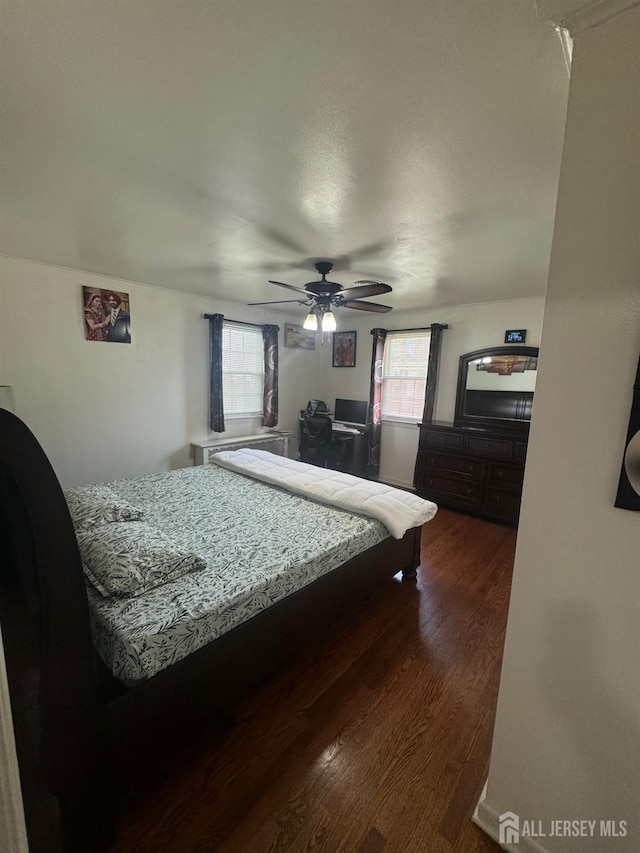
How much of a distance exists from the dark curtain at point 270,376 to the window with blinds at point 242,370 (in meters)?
0.12

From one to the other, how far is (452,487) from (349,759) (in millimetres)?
2974

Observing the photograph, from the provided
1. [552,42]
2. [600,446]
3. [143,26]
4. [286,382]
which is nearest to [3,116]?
[143,26]

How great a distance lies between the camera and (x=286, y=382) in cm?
513

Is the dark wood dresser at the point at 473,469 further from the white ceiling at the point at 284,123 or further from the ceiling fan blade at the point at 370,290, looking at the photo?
the ceiling fan blade at the point at 370,290

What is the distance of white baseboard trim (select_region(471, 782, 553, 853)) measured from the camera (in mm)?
1074

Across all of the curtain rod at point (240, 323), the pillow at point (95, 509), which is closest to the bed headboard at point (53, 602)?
the pillow at point (95, 509)

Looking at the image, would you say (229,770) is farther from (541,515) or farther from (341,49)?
(341,49)

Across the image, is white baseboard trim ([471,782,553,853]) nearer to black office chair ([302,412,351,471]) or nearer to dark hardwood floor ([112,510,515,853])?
dark hardwood floor ([112,510,515,853])

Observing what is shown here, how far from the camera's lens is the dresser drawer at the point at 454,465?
12.1ft

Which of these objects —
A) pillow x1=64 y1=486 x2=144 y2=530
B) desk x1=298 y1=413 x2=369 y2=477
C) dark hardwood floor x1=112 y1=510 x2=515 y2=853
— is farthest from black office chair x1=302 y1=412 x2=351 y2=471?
pillow x1=64 y1=486 x2=144 y2=530

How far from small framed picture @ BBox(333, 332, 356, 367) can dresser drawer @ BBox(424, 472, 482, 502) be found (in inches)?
86.1

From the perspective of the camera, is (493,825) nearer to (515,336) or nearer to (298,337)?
(515,336)

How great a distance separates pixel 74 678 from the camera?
98 cm

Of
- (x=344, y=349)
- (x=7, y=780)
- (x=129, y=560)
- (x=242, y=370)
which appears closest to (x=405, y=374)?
(x=344, y=349)
